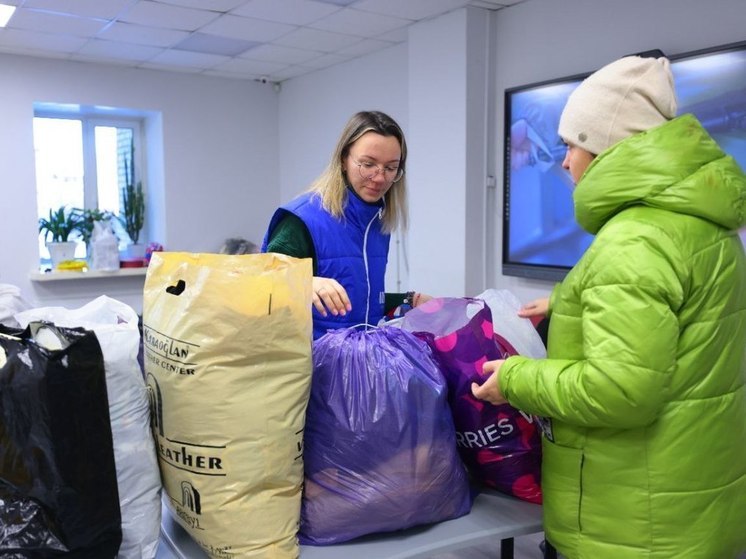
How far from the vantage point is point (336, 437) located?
1146mm

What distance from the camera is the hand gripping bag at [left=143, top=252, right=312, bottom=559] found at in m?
1.00

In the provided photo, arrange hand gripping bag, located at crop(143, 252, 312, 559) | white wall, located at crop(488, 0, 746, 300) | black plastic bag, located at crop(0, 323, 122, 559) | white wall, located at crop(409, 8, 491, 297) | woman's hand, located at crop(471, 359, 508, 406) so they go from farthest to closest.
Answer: white wall, located at crop(409, 8, 491, 297), white wall, located at crop(488, 0, 746, 300), woman's hand, located at crop(471, 359, 508, 406), hand gripping bag, located at crop(143, 252, 312, 559), black plastic bag, located at crop(0, 323, 122, 559)

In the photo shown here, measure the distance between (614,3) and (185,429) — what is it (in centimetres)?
303

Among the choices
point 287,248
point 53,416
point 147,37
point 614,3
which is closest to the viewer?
point 53,416

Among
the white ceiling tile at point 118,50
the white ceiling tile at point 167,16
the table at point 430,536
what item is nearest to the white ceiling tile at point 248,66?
the white ceiling tile at point 118,50

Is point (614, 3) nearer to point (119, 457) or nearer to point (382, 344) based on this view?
point (382, 344)

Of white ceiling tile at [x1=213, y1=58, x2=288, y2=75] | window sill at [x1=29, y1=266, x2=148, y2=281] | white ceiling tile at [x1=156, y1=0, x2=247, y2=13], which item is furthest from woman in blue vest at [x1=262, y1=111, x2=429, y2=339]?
window sill at [x1=29, y1=266, x2=148, y2=281]

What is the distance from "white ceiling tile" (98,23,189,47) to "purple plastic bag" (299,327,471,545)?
3.57m

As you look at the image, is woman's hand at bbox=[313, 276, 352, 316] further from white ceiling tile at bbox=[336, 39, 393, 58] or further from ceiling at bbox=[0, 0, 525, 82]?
white ceiling tile at bbox=[336, 39, 393, 58]

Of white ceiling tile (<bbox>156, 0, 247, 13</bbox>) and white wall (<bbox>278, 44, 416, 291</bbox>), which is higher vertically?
white ceiling tile (<bbox>156, 0, 247, 13</bbox>)

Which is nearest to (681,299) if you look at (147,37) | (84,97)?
(147,37)

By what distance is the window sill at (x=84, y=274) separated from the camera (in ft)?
16.0

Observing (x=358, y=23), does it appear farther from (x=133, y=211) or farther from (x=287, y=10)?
(x=133, y=211)

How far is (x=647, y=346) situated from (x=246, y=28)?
375 cm
